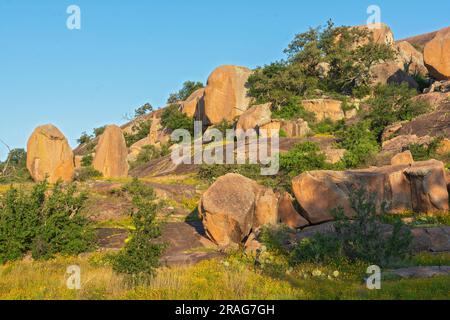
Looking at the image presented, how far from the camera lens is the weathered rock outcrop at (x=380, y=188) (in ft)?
59.4

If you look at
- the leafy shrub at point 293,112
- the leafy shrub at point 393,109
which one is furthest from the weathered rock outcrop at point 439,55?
the leafy shrub at point 293,112

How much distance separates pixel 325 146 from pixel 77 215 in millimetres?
20580

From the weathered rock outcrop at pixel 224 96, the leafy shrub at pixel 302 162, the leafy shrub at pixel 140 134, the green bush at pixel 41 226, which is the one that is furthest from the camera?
the leafy shrub at pixel 140 134

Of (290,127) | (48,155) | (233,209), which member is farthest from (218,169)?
(290,127)

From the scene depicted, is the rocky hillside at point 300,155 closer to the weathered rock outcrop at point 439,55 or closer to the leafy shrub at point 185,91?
the weathered rock outcrop at point 439,55

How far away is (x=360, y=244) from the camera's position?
42.4ft

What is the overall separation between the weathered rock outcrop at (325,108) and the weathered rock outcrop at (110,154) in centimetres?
2113

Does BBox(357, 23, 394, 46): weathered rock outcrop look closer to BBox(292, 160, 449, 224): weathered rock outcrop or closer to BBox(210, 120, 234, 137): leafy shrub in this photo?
BBox(210, 120, 234, 137): leafy shrub

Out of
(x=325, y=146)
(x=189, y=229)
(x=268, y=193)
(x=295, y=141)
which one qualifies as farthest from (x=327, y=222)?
(x=295, y=141)

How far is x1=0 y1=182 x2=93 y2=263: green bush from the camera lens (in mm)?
16594

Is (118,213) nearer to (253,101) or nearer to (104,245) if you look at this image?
(104,245)

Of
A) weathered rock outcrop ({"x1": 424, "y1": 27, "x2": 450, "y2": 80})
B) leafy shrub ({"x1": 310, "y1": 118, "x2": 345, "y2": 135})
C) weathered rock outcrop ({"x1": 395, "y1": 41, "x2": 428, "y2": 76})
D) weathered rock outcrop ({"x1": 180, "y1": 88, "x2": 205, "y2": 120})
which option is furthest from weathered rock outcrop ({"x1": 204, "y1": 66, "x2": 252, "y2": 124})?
weathered rock outcrop ({"x1": 424, "y1": 27, "x2": 450, "y2": 80})

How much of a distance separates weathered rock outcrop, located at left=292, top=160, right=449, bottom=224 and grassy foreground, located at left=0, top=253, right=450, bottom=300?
17.9ft

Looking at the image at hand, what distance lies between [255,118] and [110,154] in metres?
15.9
